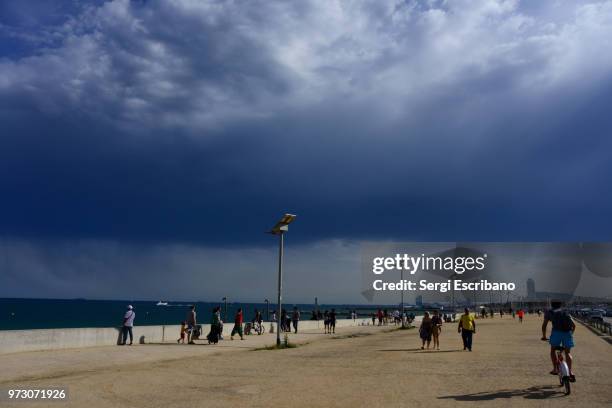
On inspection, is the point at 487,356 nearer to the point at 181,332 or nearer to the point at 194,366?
the point at 194,366

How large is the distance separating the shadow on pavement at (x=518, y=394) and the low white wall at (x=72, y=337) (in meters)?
13.2

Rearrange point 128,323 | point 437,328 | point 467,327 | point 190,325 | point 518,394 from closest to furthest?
point 518,394 < point 467,327 < point 128,323 < point 437,328 < point 190,325

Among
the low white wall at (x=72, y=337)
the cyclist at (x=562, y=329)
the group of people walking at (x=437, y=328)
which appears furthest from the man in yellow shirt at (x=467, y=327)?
the low white wall at (x=72, y=337)

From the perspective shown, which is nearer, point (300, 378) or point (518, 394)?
point (518, 394)

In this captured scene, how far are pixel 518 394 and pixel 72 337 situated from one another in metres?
14.6

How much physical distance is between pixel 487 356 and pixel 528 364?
2.60 m

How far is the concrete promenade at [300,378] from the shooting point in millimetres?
10008

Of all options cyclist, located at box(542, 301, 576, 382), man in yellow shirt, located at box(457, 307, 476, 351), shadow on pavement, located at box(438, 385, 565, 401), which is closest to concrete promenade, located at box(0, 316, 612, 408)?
shadow on pavement, located at box(438, 385, 565, 401)

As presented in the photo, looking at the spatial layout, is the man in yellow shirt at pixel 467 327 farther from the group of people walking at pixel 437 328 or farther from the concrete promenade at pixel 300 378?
the concrete promenade at pixel 300 378

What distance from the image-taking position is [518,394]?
10.8 m

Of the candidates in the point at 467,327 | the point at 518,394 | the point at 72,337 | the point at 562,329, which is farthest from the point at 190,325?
the point at 562,329

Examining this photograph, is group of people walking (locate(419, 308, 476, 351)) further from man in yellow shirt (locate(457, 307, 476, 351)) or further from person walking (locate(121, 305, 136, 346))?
person walking (locate(121, 305, 136, 346))

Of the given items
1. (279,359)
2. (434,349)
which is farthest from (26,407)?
(434,349)

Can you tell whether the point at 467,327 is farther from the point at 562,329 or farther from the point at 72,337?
the point at 72,337
